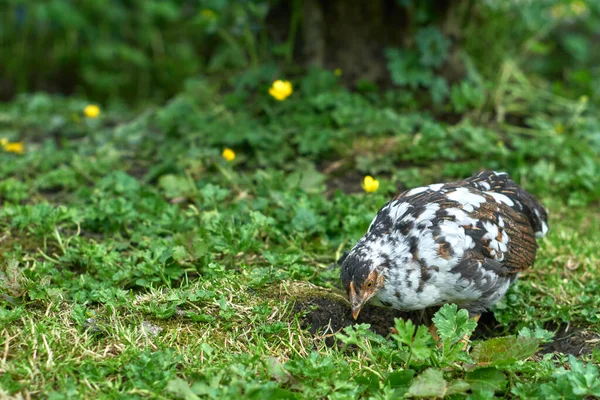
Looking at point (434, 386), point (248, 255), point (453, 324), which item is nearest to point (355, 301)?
point (453, 324)

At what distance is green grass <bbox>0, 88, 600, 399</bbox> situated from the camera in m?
2.75

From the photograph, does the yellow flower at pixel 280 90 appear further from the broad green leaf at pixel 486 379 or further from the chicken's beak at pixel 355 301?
the broad green leaf at pixel 486 379

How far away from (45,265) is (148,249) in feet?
1.69

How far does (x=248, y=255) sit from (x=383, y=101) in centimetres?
244

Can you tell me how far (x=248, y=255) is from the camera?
381 centimetres

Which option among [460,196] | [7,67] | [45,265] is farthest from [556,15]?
[7,67]

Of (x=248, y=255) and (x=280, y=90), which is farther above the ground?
(x=280, y=90)

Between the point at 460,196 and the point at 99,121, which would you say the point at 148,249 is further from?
the point at 99,121

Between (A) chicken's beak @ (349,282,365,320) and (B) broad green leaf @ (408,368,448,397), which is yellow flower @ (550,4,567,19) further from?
(B) broad green leaf @ (408,368,448,397)

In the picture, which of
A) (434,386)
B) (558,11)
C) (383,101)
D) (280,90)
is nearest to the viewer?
(434,386)

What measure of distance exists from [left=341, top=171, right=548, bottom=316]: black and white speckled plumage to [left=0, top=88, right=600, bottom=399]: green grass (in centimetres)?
19

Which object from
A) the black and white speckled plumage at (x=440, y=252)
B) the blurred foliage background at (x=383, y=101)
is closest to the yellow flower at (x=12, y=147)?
the blurred foliage background at (x=383, y=101)

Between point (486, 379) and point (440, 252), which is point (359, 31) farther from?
point (486, 379)

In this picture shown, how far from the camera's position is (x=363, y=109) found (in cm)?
550
